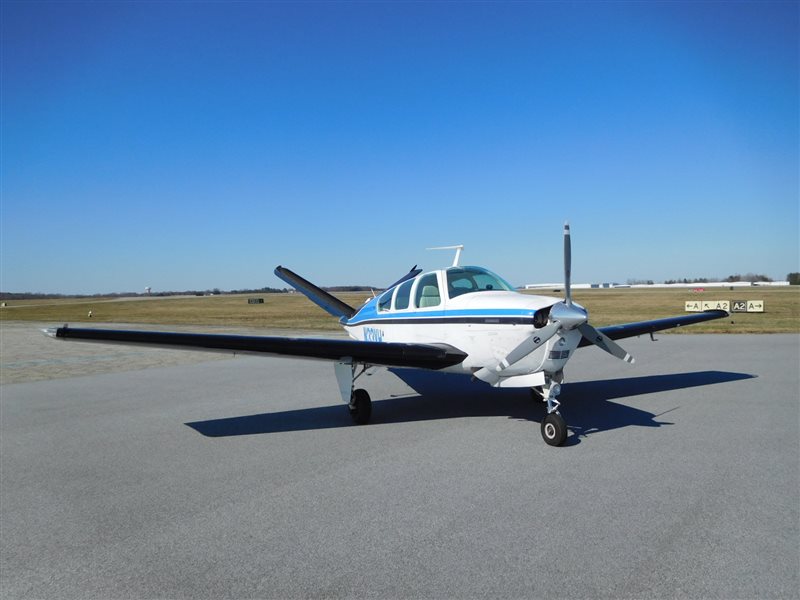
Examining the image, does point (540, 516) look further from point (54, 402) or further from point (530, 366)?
point (54, 402)

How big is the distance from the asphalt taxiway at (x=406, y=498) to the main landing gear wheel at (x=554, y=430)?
0.67 feet

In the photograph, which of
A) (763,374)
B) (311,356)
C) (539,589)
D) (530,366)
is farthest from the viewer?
(763,374)

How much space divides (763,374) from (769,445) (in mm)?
6496

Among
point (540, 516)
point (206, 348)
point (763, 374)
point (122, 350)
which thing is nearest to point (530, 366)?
point (540, 516)

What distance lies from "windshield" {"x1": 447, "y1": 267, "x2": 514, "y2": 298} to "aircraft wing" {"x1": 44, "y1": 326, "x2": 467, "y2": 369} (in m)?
1.04

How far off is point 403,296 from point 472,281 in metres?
1.48

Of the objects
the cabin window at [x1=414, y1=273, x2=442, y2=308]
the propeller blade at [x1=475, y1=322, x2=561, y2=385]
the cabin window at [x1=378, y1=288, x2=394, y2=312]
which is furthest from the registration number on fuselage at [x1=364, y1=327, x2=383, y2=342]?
the propeller blade at [x1=475, y1=322, x2=561, y2=385]

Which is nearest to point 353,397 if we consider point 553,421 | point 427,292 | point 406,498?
point 427,292

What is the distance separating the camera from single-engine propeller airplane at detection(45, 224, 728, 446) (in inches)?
277

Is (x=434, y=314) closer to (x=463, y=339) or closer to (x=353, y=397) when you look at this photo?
(x=463, y=339)

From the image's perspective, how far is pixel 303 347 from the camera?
7.89m

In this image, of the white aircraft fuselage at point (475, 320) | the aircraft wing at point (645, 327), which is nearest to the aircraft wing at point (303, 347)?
the white aircraft fuselage at point (475, 320)

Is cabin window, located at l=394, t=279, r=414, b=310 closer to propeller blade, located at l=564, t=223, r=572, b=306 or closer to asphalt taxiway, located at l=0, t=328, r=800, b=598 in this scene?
asphalt taxiway, located at l=0, t=328, r=800, b=598

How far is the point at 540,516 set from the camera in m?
4.68
